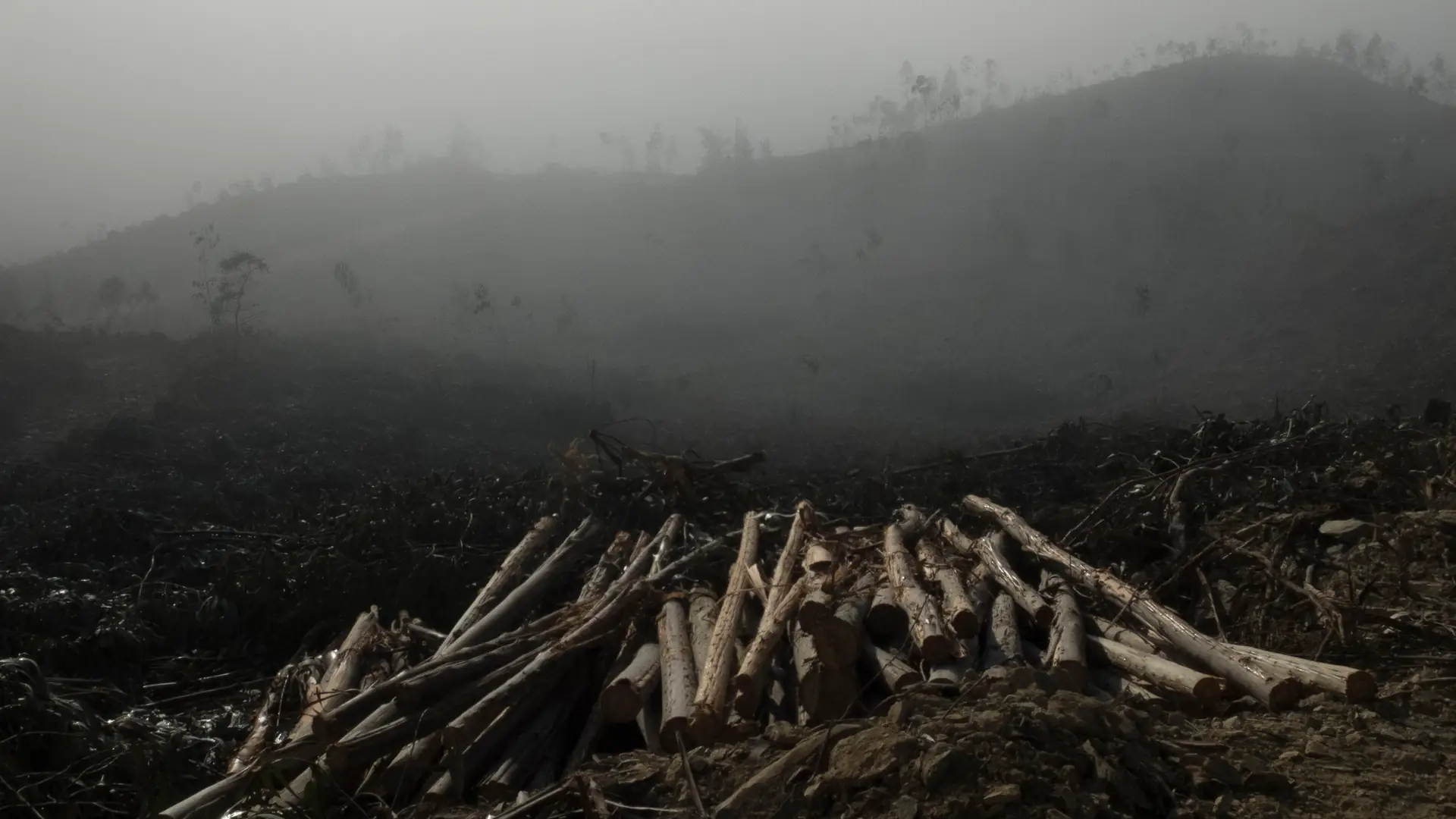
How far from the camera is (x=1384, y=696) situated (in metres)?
3.55

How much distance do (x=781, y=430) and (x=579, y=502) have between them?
1198 cm

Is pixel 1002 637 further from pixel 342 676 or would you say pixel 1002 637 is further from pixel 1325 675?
pixel 342 676

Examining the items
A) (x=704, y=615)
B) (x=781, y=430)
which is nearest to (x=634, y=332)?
(x=781, y=430)

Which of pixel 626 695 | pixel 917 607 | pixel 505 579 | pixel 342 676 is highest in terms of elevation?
pixel 917 607

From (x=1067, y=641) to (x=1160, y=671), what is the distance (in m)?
0.37

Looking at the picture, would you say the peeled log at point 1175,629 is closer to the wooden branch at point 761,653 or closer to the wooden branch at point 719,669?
the wooden branch at point 761,653

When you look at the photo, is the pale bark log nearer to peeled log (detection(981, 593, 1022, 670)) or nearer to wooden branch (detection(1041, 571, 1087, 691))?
peeled log (detection(981, 593, 1022, 670))

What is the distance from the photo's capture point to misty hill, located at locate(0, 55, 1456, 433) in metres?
24.7

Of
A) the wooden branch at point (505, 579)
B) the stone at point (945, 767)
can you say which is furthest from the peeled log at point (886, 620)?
the wooden branch at point (505, 579)

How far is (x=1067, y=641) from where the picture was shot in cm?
400

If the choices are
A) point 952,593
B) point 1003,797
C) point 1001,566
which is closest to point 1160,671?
point 952,593

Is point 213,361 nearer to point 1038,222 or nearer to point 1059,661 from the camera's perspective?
point 1059,661

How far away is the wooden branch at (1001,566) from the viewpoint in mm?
4398

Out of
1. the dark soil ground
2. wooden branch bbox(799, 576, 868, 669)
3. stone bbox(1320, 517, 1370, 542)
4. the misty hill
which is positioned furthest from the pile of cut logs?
the misty hill
